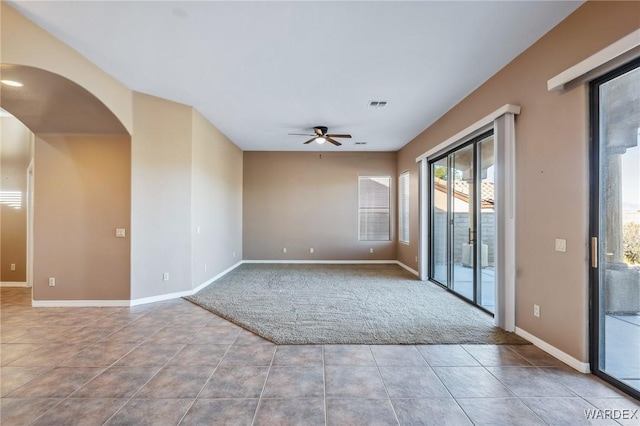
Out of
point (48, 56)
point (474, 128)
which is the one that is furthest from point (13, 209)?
point (474, 128)

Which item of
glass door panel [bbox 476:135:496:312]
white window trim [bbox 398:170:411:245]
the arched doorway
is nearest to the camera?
glass door panel [bbox 476:135:496:312]

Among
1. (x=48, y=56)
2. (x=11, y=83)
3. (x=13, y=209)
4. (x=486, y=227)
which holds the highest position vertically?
(x=48, y=56)

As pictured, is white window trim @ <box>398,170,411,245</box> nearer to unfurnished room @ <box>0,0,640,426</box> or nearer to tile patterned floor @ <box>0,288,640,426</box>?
unfurnished room @ <box>0,0,640,426</box>

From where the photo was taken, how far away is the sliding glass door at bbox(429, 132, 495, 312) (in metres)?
3.82

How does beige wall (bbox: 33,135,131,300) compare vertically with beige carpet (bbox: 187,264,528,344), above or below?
above

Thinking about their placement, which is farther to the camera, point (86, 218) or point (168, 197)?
point (168, 197)

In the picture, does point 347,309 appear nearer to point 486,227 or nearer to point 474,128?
point 486,227

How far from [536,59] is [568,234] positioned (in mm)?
Answer: 1842

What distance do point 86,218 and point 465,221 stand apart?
19.4ft

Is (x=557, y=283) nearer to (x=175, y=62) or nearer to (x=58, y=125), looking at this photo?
(x=175, y=62)


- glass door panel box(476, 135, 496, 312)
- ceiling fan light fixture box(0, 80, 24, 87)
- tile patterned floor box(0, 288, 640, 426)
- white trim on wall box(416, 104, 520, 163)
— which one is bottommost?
tile patterned floor box(0, 288, 640, 426)

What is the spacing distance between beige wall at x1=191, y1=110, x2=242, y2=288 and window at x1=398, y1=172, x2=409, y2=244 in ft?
14.8

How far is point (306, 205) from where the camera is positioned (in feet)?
25.5

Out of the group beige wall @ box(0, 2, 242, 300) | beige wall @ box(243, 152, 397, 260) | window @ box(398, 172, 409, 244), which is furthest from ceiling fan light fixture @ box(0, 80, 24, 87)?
window @ box(398, 172, 409, 244)
